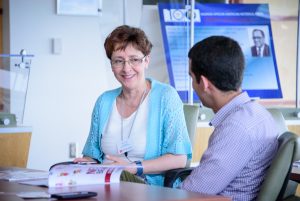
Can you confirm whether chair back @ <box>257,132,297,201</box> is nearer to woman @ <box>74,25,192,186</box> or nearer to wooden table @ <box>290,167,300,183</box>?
wooden table @ <box>290,167,300,183</box>

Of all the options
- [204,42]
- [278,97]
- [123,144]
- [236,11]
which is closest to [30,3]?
[236,11]

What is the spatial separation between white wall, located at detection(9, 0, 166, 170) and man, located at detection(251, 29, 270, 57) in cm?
90

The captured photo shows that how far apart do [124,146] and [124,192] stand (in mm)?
1173

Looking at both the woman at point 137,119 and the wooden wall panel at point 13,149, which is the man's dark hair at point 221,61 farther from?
A: the wooden wall panel at point 13,149

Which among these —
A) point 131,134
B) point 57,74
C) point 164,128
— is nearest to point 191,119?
point 164,128

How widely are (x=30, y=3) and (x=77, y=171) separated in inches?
145

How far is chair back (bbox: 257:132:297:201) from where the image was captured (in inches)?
90.7

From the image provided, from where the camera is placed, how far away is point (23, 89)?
4820mm

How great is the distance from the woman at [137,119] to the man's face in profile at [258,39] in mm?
2824

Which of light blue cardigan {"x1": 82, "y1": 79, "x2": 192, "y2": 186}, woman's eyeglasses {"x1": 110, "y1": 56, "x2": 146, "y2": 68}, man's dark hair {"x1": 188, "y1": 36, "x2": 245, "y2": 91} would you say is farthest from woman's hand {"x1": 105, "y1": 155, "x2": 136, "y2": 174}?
man's dark hair {"x1": 188, "y1": 36, "x2": 245, "y2": 91}

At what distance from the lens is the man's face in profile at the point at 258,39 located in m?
6.19

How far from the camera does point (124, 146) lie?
3.35 m

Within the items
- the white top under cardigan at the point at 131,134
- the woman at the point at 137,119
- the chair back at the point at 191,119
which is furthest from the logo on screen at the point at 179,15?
the white top under cardigan at the point at 131,134

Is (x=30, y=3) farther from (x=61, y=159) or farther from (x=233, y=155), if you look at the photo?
(x=233, y=155)
